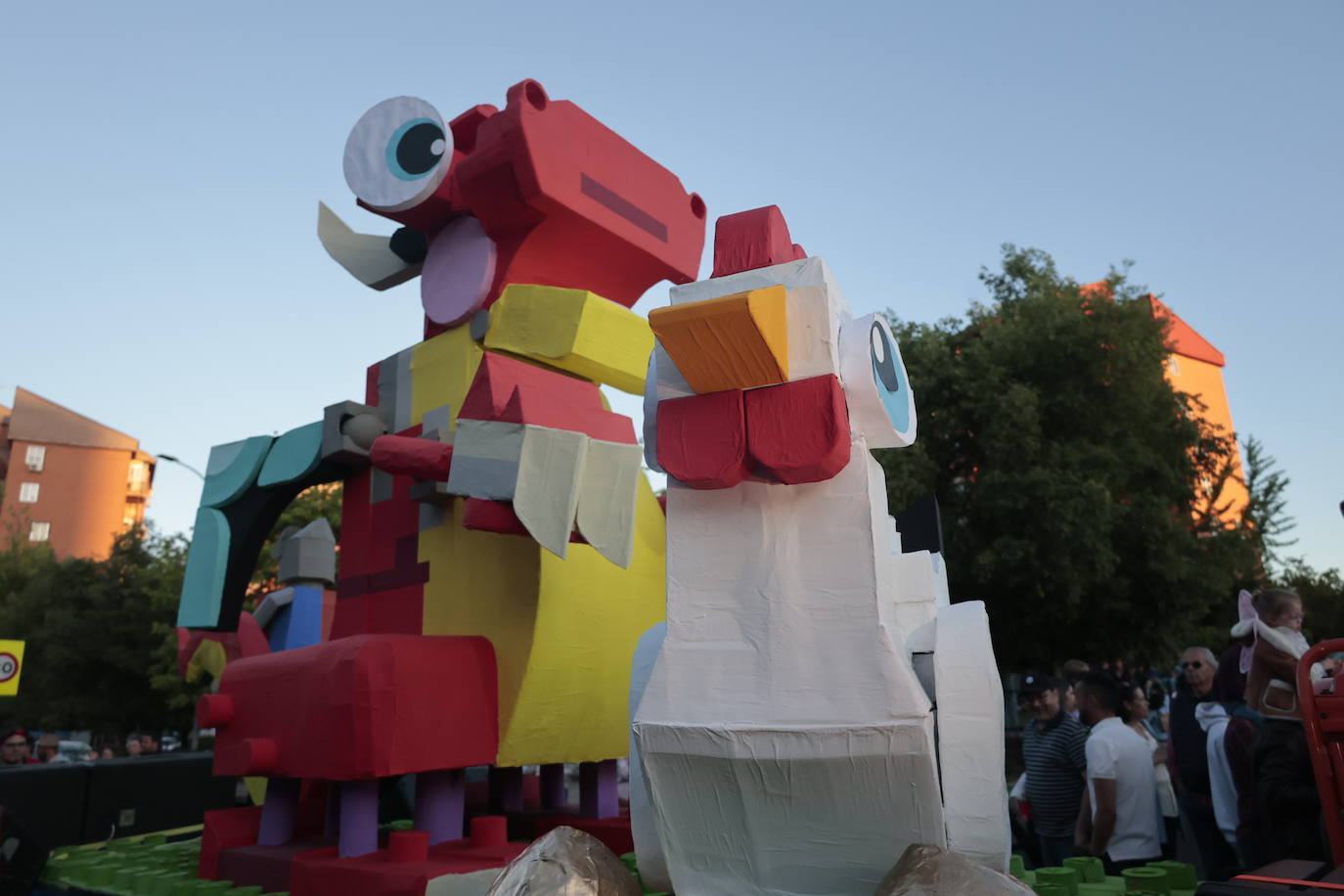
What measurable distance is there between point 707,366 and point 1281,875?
197 cm

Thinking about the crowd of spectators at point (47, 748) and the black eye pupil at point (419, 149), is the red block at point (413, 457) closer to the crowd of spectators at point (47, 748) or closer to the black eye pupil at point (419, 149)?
the black eye pupil at point (419, 149)

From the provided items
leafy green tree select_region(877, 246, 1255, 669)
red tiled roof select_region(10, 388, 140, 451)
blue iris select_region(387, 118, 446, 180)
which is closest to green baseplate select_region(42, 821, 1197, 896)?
blue iris select_region(387, 118, 446, 180)

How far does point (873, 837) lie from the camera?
2629 mm

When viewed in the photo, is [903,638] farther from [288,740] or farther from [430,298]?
[430,298]

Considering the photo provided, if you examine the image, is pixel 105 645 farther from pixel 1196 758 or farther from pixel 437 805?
pixel 1196 758

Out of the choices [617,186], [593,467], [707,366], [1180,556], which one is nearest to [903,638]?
[707,366]

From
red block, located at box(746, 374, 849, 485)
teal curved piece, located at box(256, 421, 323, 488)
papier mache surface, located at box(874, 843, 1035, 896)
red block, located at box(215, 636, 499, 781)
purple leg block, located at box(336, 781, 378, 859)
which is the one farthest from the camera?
teal curved piece, located at box(256, 421, 323, 488)

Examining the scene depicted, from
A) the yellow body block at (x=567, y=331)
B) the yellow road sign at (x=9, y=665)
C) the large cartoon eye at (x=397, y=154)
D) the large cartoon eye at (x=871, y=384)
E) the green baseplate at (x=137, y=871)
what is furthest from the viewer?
the yellow road sign at (x=9, y=665)

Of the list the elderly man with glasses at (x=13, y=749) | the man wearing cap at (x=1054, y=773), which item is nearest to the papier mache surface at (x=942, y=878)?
the man wearing cap at (x=1054, y=773)

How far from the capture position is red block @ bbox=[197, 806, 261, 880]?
512 cm

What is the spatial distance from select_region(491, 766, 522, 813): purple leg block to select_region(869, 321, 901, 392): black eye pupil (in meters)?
3.97

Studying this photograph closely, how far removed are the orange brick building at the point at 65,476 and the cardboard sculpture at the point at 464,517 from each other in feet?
106

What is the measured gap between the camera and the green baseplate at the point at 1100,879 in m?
3.33

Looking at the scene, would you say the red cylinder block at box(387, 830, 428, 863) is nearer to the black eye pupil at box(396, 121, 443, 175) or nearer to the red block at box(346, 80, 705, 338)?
the red block at box(346, 80, 705, 338)
